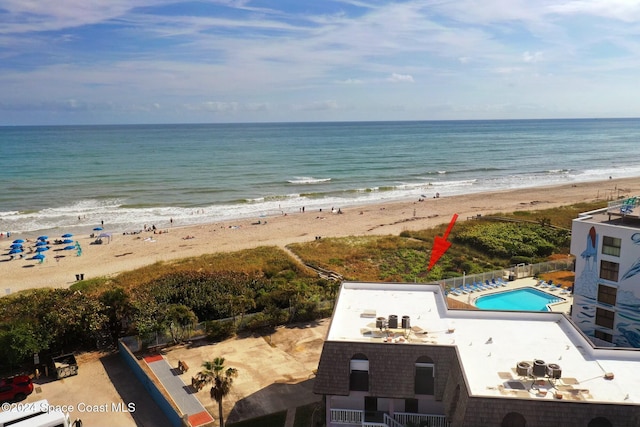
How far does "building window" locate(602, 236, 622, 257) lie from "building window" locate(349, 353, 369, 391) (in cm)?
1497

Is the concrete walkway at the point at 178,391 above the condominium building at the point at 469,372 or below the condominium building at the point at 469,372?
below

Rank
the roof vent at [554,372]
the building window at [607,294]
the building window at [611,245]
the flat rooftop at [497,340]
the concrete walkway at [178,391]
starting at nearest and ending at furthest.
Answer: the flat rooftop at [497,340] < the roof vent at [554,372] < the concrete walkway at [178,391] < the building window at [611,245] < the building window at [607,294]

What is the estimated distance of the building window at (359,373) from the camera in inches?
698

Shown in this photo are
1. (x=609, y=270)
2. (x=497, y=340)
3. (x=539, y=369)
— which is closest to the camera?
(x=539, y=369)

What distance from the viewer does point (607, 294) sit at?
2552 cm

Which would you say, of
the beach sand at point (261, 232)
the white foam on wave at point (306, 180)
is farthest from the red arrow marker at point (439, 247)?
the white foam on wave at point (306, 180)

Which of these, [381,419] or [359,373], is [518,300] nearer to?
[381,419]

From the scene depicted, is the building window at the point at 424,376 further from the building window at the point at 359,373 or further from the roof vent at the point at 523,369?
the roof vent at the point at 523,369

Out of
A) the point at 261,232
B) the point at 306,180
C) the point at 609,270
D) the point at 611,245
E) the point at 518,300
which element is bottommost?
the point at 261,232

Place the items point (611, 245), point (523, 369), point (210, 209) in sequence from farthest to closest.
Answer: point (210, 209) < point (611, 245) < point (523, 369)

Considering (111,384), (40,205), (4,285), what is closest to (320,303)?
(111,384)

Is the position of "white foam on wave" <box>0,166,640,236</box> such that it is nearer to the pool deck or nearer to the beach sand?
the beach sand

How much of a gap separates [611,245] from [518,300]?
10.1m

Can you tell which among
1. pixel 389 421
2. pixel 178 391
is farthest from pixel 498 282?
pixel 178 391
